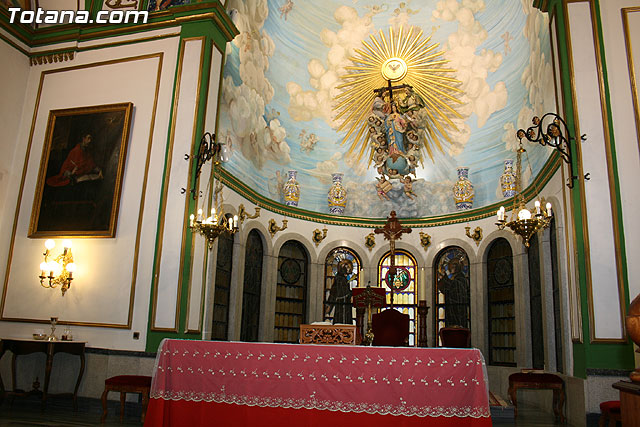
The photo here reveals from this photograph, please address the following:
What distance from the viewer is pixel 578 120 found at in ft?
26.9

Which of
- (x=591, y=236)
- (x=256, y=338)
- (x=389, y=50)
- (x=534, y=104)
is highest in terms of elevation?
(x=389, y=50)

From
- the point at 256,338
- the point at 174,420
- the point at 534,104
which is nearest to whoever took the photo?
the point at 174,420

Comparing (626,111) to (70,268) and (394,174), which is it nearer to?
(394,174)

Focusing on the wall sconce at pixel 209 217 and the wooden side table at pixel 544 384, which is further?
the wooden side table at pixel 544 384

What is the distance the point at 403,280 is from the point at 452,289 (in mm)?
1406

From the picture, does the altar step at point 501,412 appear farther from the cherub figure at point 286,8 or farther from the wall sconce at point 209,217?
the cherub figure at point 286,8

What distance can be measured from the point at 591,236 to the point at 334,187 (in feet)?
28.2

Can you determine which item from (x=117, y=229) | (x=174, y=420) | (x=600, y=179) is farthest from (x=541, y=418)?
(x=117, y=229)

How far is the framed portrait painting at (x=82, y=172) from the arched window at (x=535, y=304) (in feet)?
28.6

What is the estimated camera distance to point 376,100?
594 inches

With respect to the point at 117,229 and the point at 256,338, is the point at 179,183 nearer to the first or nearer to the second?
the point at 117,229

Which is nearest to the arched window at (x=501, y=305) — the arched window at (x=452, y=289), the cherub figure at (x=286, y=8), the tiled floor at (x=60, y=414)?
the arched window at (x=452, y=289)

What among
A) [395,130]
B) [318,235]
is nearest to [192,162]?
[318,235]

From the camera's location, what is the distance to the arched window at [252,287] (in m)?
13.0
